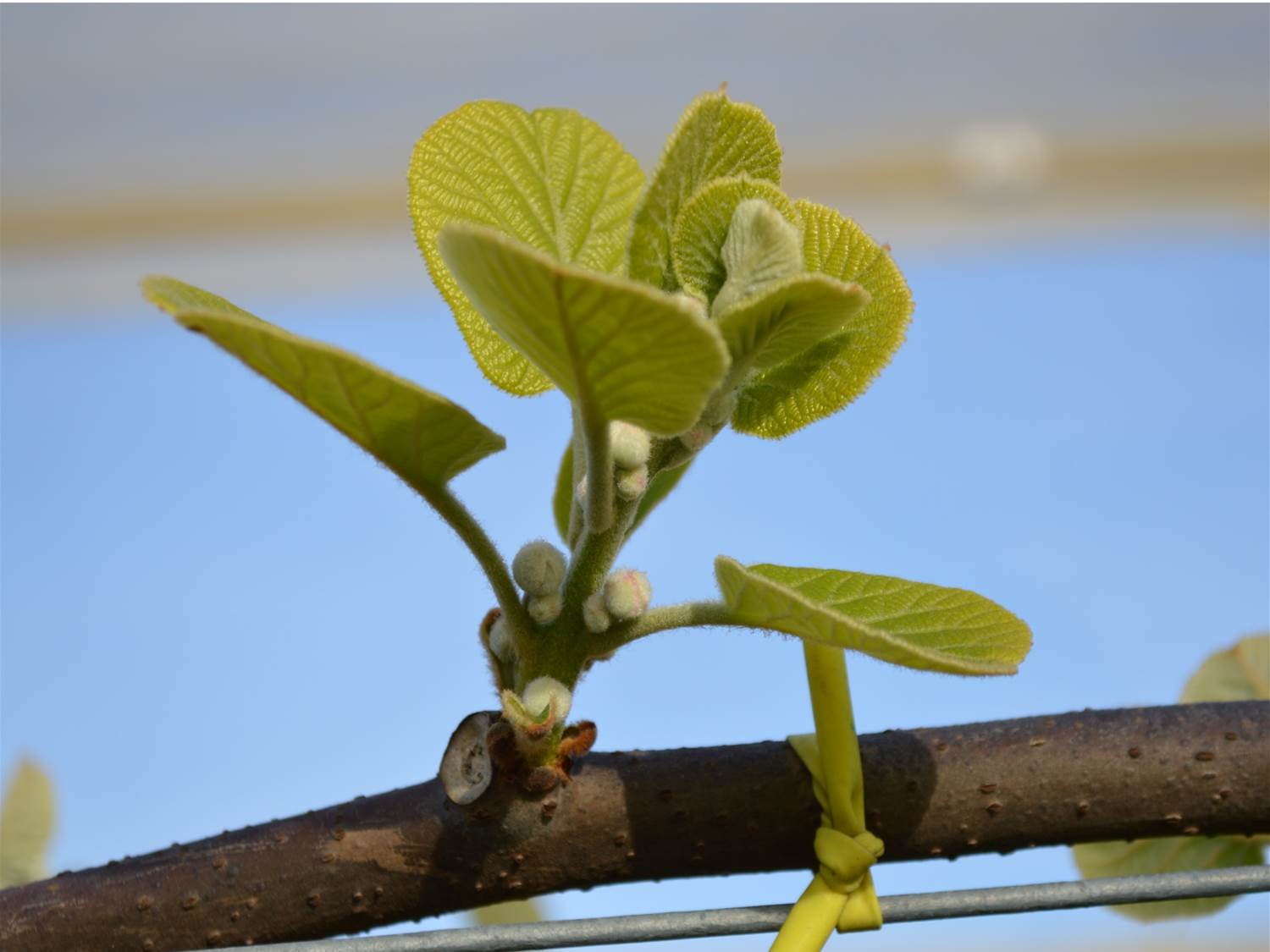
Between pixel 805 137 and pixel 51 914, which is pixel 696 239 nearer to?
pixel 51 914

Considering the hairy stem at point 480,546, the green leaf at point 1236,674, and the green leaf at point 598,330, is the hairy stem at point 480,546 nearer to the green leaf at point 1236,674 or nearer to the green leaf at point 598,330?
the green leaf at point 598,330

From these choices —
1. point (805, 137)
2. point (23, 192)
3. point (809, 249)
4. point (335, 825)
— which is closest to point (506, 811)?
point (335, 825)

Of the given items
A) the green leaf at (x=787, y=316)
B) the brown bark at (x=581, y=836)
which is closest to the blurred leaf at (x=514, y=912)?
the brown bark at (x=581, y=836)

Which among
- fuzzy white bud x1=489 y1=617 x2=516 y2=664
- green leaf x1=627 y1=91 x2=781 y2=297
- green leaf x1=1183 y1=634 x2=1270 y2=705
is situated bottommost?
fuzzy white bud x1=489 y1=617 x2=516 y2=664

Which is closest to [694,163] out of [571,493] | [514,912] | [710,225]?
[710,225]

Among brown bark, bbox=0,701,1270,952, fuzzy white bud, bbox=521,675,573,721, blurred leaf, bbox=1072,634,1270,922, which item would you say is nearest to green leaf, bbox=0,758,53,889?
brown bark, bbox=0,701,1270,952

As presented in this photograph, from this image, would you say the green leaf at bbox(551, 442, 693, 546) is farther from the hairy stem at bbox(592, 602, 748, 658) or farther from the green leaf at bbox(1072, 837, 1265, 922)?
the green leaf at bbox(1072, 837, 1265, 922)
